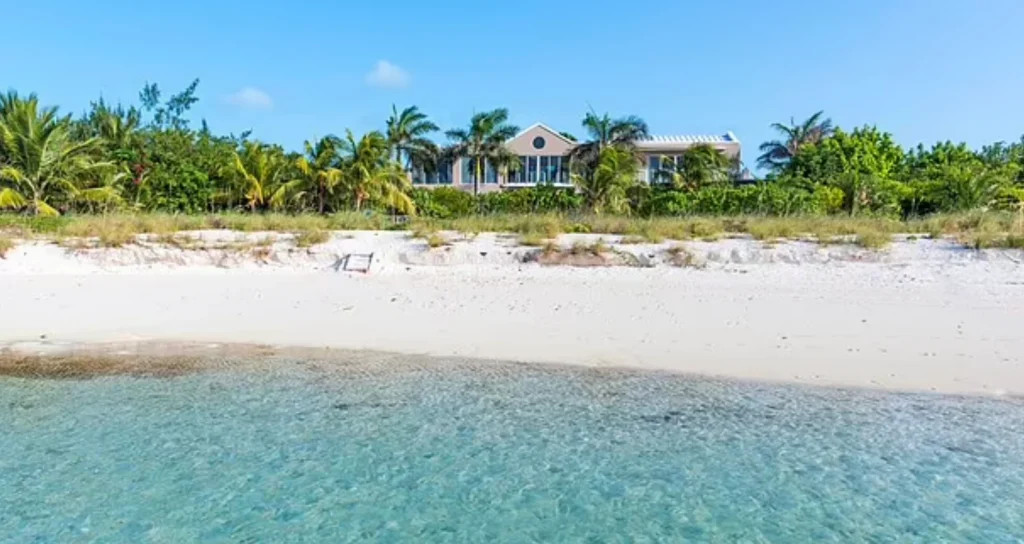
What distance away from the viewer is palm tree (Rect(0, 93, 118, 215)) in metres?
24.7

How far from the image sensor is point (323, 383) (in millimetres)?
7742

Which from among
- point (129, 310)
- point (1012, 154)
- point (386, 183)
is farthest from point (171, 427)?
point (1012, 154)

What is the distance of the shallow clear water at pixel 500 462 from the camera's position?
14.5ft

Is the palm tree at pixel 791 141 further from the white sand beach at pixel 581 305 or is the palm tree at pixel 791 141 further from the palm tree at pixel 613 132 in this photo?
the white sand beach at pixel 581 305

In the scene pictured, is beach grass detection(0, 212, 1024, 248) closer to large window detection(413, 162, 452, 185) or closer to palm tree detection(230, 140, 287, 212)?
palm tree detection(230, 140, 287, 212)

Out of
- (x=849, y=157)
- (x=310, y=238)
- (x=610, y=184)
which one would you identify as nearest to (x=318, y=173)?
(x=610, y=184)

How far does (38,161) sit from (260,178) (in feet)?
25.1

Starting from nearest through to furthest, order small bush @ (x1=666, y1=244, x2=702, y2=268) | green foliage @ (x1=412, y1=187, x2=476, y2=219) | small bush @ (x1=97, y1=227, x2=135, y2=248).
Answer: small bush @ (x1=666, y1=244, x2=702, y2=268)
small bush @ (x1=97, y1=227, x2=135, y2=248)
green foliage @ (x1=412, y1=187, x2=476, y2=219)

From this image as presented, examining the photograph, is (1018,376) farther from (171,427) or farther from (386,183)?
(386,183)

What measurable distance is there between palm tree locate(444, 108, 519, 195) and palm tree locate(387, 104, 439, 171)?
161 centimetres

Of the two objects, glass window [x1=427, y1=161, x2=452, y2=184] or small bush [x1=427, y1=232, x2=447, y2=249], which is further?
glass window [x1=427, y1=161, x2=452, y2=184]

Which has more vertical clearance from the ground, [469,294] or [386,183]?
[386,183]

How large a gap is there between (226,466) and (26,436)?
2077mm

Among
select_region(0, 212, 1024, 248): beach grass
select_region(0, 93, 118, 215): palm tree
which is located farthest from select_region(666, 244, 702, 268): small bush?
select_region(0, 93, 118, 215): palm tree
